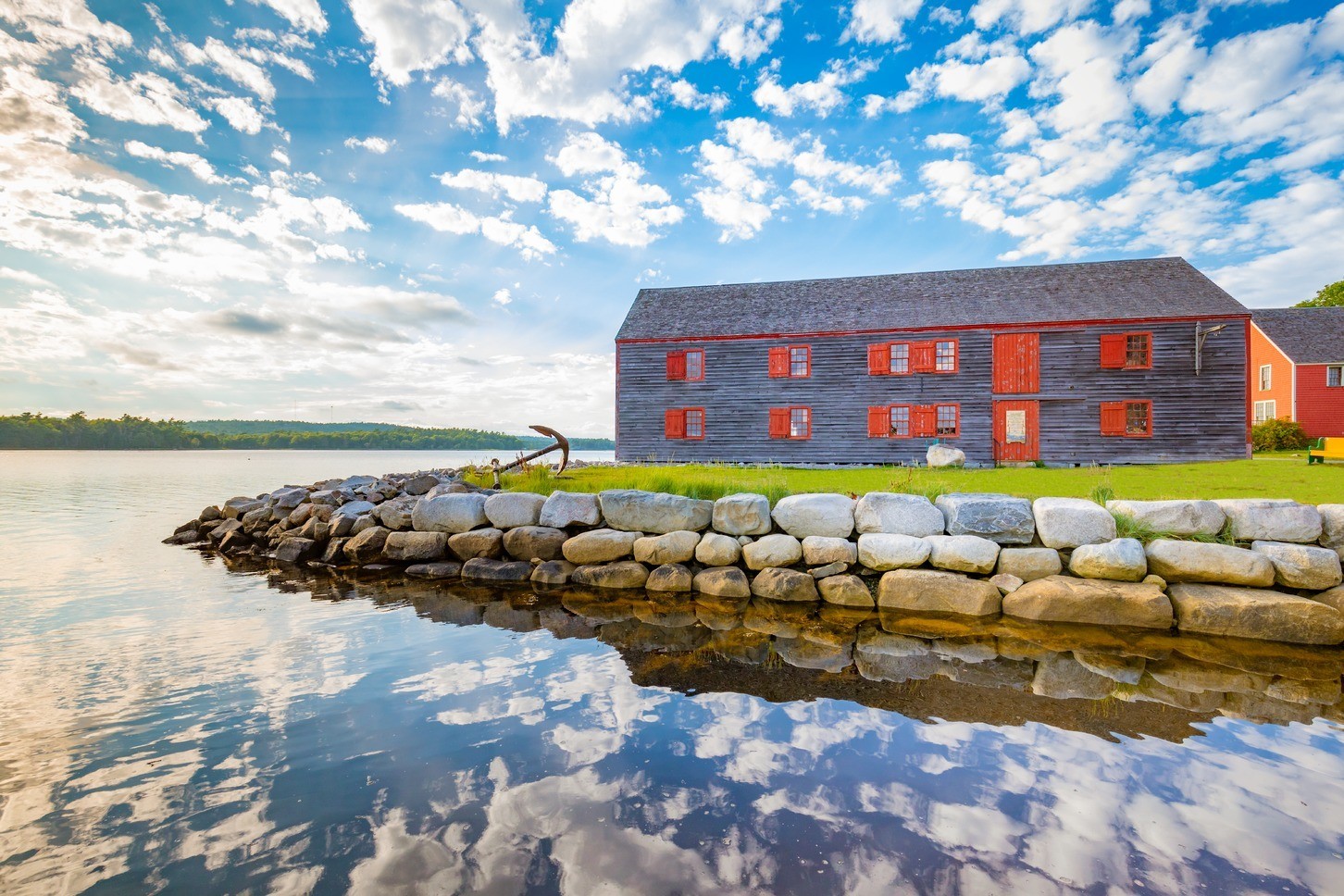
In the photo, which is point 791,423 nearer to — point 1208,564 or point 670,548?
point 670,548

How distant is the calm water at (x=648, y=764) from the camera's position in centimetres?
266

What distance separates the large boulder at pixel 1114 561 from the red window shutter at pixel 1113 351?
18007 millimetres

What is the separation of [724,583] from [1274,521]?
6.13 m

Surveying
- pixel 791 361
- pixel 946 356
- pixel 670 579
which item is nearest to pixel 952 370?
pixel 946 356

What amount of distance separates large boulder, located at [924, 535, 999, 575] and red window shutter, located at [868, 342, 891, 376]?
1672 cm

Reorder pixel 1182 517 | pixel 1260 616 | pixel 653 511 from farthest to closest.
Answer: pixel 653 511, pixel 1182 517, pixel 1260 616

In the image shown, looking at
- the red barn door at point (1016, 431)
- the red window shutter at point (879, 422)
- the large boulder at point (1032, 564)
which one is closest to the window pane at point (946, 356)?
the red barn door at point (1016, 431)

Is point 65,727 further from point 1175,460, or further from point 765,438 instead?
point 1175,460

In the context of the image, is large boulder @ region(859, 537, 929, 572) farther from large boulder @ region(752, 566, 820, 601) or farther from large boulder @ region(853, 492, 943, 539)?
large boulder @ region(752, 566, 820, 601)

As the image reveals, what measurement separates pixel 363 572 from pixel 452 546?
1534mm

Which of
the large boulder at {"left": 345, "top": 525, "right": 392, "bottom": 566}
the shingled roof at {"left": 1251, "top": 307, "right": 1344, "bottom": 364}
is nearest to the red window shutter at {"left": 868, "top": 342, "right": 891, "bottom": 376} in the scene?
the large boulder at {"left": 345, "top": 525, "right": 392, "bottom": 566}

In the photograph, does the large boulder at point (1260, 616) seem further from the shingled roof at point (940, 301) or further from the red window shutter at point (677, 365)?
the red window shutter at point (677, 365)

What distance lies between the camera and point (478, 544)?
29.8 feet

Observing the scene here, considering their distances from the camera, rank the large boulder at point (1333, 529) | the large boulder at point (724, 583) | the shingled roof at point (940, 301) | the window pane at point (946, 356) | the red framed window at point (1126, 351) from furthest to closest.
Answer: the window pane at point (946, 356) < the shingled roof at point (940, 301) < the red framed window at point (1126, 351) < the large boulder at point (724, 583) < the large boulder at point (1333, 529)
